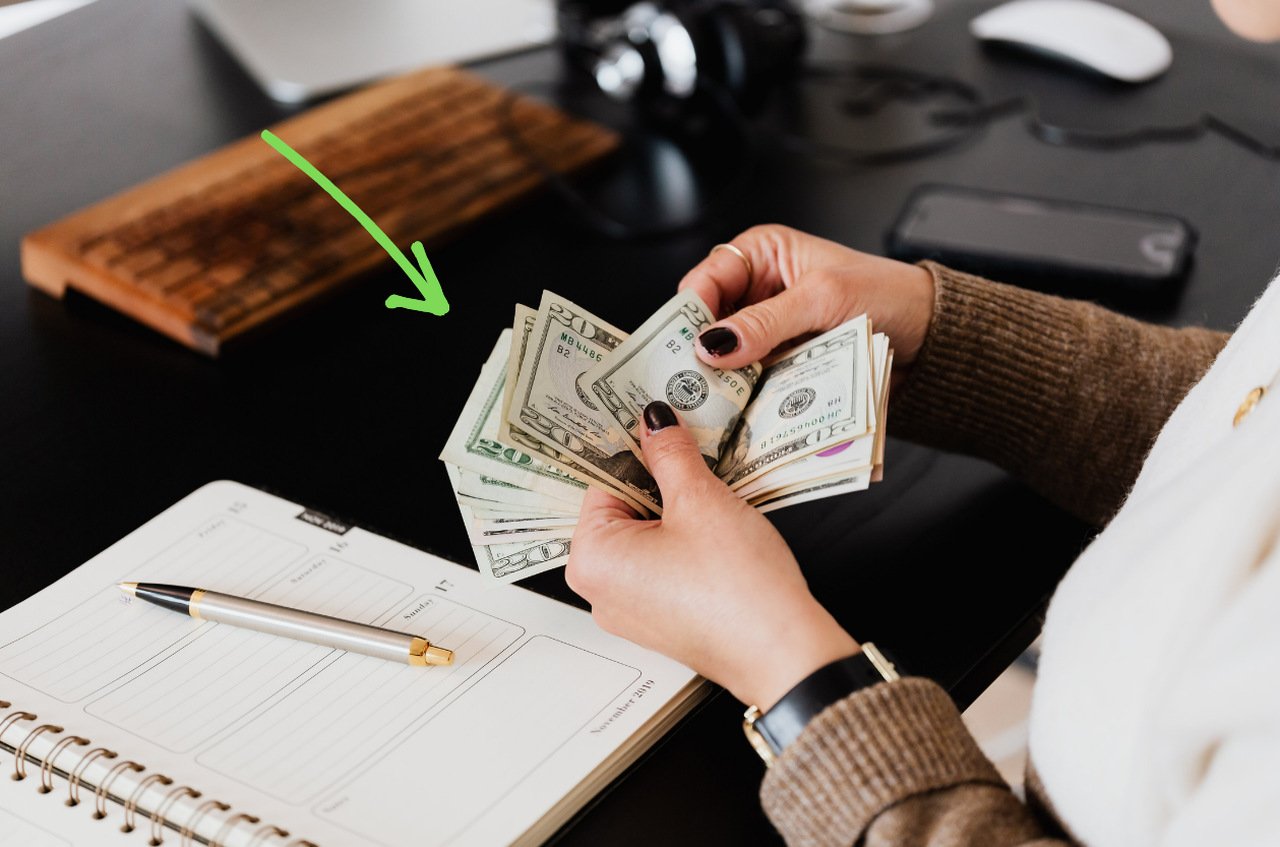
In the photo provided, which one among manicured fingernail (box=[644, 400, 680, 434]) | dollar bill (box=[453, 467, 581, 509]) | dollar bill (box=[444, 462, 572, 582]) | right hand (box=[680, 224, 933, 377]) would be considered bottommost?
dollar bill (box=[444, 462, 572, 582])

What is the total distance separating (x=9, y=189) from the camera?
4.27 ft

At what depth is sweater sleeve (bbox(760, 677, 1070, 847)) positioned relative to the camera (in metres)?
0.60

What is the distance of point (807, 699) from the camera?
63 centimetres

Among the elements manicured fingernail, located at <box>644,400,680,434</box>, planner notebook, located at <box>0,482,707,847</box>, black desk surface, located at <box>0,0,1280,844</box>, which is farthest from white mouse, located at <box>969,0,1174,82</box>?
planner notebook, located at <box>0,482,707,847</box>

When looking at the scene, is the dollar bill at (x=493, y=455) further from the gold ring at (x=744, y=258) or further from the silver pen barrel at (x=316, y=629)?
the gold ring at (x=744, y=258)

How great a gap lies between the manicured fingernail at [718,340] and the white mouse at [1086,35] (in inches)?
34.0

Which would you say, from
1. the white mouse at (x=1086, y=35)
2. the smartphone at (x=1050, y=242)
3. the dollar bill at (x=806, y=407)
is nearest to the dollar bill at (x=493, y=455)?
the dollar bill at (x=806, y=407)

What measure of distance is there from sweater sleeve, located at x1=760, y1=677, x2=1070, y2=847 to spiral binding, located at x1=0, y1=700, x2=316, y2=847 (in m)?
0.24

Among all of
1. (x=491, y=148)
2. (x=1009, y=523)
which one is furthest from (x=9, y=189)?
(x=1009, y=523)

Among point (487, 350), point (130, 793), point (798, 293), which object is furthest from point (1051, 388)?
point (130, 793)

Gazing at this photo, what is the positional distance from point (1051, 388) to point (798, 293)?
20cm

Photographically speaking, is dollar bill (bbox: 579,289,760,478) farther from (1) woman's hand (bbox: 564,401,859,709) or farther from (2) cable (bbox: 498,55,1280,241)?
(2) cable (bbox: 498,55,1280,241)

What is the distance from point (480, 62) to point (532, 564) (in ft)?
3.22

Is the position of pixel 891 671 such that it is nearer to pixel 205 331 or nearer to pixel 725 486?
pixel 725 486
